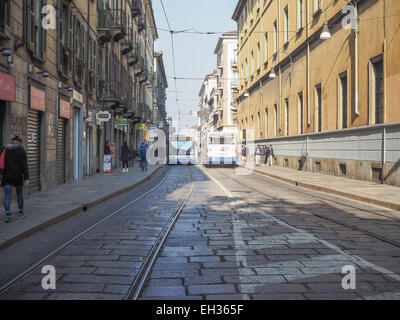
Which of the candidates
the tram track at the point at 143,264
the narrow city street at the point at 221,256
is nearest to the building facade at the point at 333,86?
the narrow city street at the point at 221,256

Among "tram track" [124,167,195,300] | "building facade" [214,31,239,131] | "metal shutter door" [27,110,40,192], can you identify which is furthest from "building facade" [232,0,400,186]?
"building facade" [214,31,239,131]

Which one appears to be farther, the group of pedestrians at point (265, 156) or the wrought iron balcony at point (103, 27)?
the group of pedestrians at point (265, 156)

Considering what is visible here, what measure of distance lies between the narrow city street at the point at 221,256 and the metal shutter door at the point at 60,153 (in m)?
7.04

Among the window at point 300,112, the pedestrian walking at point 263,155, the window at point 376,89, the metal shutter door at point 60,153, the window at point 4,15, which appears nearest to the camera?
the window at point 4,15

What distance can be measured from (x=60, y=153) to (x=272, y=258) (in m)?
12.7

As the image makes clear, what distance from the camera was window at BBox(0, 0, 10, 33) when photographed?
10414mm

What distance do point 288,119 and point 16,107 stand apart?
20029 millimetres

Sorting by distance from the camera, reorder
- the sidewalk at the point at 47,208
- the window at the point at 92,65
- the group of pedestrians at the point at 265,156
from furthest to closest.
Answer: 1. the group of pedestrians at the point at 265,156
2. the window at the point at 92,65
3. the sidewalk at the point at 47,208

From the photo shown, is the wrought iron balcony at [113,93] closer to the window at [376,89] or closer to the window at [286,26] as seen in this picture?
the window at [286,26]

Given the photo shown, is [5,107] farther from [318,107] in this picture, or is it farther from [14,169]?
[318,107]

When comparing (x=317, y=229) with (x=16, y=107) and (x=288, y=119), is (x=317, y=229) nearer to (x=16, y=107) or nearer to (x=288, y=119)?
(x=16, y=107)

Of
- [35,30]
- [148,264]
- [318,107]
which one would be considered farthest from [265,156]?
[148,264]

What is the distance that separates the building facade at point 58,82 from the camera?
11211mm
